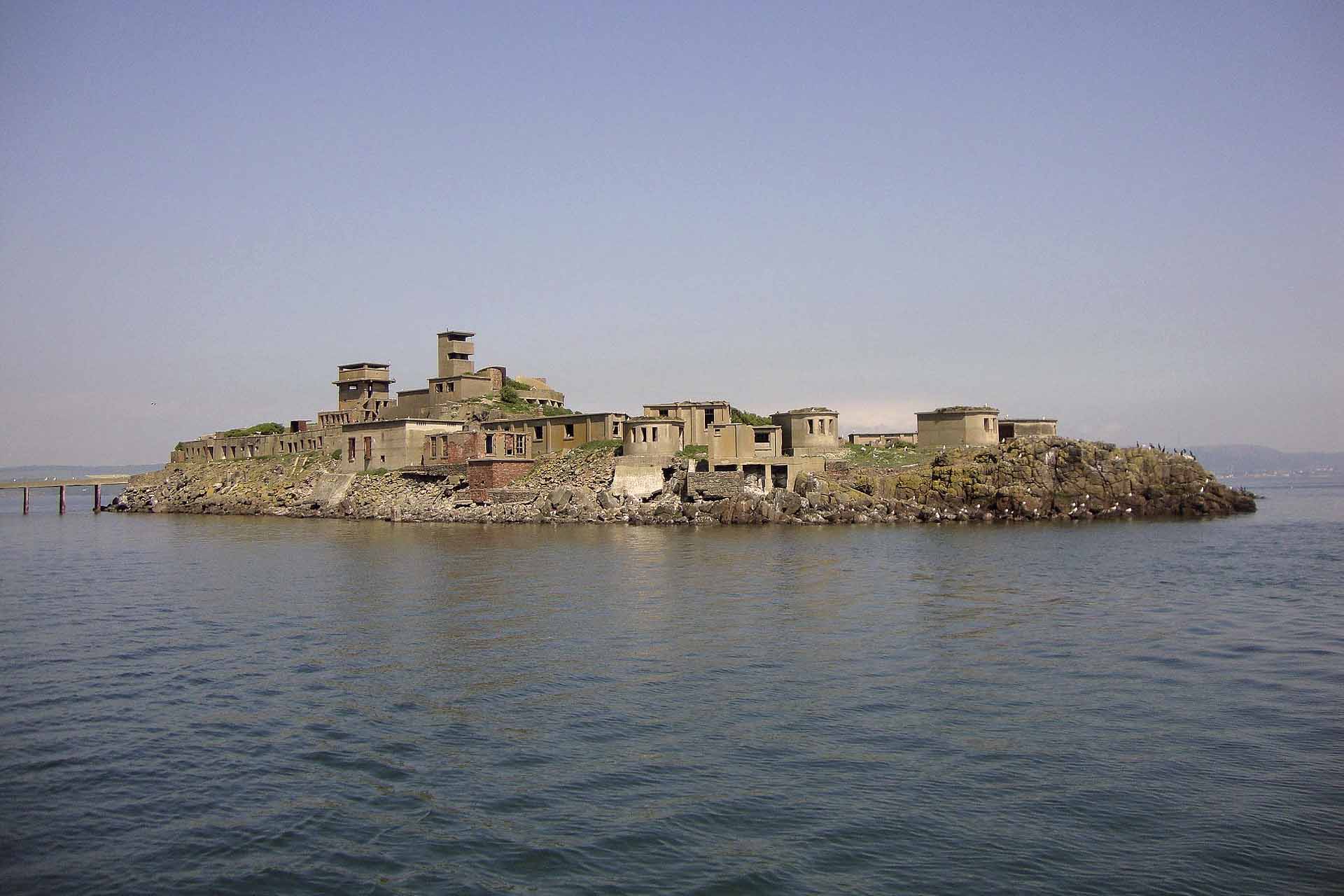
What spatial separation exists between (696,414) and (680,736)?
53921mm

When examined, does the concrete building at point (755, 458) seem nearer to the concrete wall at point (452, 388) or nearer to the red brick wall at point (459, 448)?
the red brick wall at point (459, 448)

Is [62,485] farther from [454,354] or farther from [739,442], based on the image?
[739,442]

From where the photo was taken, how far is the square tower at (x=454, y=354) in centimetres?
8875

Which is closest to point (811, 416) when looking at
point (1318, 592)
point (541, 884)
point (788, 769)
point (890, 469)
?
point (890, 469)

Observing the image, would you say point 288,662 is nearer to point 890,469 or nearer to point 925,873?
point 925,873

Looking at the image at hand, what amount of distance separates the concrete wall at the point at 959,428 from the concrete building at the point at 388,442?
36.1m

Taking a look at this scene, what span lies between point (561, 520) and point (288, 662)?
4228 centimetres

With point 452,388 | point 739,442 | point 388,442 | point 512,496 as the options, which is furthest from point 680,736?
point 452,388

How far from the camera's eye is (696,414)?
71062 millimetres

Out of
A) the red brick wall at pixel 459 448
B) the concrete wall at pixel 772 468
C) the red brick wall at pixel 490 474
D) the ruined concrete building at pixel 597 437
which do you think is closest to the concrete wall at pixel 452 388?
the ruined concrete building at pixel 597 437

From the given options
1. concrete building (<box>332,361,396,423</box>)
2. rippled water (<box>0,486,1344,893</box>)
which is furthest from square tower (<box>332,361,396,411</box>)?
rippled water (<box>0,486,1344,893</box>)

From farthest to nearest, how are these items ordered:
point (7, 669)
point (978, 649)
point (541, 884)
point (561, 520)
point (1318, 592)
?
1. point (561, 520)
2. point (1318, 592)
3. point (978, 649)
4. point (7, 669)
5. point (541, 884)

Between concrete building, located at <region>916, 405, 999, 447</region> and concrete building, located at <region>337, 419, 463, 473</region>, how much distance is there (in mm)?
36337

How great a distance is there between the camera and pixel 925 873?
12328 mm
